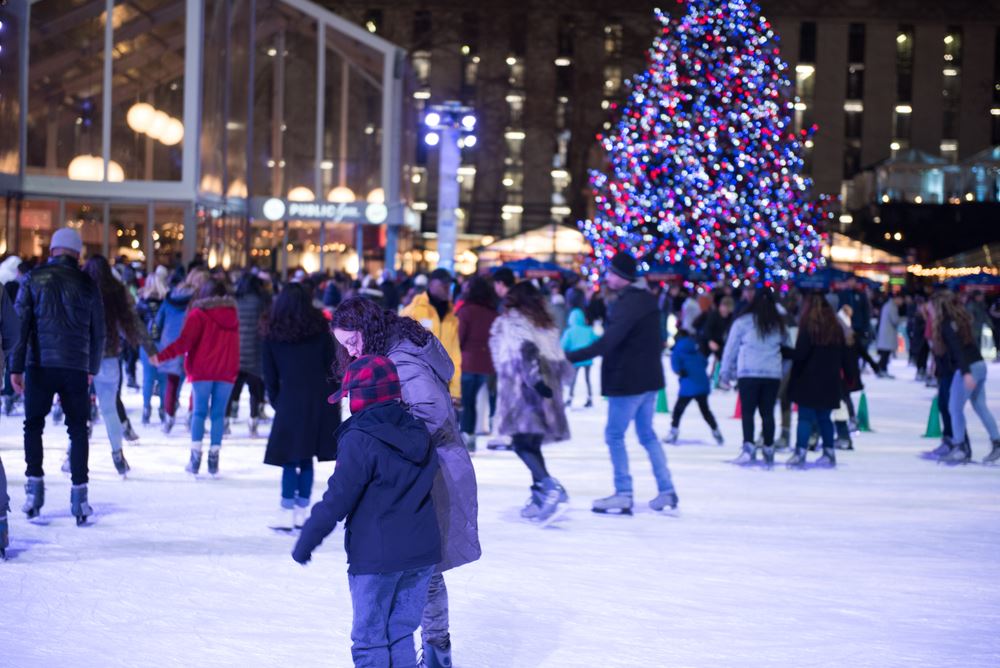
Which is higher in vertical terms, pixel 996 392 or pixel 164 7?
pixel 164 7

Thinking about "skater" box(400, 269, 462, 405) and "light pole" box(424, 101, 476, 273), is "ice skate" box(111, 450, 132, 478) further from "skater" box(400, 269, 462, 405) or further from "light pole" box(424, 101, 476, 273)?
"light pole" box(424, 101, 476, 273)

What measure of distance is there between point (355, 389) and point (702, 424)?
37.0ft

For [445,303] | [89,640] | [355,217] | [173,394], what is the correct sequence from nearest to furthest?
1. [89,640]
2. [445,303]
3. [173,394]
4. [355,217]

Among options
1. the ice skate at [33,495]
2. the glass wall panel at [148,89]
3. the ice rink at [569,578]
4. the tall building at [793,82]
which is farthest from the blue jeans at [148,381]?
the tall building at [793,82]

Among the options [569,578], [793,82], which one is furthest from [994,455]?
[793,82]

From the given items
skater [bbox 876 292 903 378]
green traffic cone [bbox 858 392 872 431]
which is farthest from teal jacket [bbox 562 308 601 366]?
skater [bbox 876 292 903 378]

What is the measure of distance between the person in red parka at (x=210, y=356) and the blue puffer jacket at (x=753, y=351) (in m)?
3.84

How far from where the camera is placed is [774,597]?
6.26 m

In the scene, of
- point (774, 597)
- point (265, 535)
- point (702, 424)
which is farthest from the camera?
point (702, 424)

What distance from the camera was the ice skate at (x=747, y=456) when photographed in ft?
37.3

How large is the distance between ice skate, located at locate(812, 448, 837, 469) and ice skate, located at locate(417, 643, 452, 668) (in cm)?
722

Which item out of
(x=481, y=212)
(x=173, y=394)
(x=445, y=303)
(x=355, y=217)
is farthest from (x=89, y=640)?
(x=481, y=212)

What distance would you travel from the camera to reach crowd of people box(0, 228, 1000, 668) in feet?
12.8

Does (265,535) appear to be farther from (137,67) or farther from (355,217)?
(355,217)
